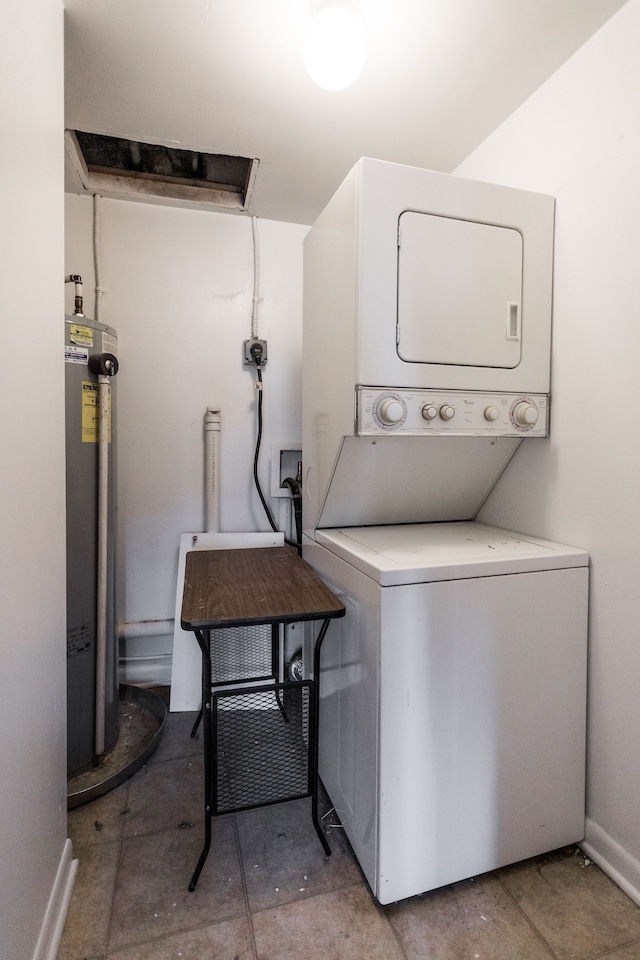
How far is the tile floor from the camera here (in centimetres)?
120

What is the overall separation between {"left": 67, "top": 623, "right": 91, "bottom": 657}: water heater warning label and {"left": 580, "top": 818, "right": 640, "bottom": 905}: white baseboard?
182 cm

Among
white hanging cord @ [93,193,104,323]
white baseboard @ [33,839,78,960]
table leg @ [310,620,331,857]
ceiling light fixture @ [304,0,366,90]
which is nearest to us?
white baseboard @ [33,839,78,960]

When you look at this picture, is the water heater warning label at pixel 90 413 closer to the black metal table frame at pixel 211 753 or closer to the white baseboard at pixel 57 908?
the black metal table frame at pixel 211 753

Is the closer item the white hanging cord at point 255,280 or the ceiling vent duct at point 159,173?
the ceiling vent duct at point 159,173

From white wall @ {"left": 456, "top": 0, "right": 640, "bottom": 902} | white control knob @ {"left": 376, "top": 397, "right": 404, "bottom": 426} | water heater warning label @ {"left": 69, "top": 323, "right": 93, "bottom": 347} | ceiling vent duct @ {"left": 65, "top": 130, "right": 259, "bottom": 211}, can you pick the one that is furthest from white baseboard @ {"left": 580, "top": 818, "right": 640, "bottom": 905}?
ceiling vent duct @ {"left": 65, "top": 130, "right": 259, "bottom": 211}

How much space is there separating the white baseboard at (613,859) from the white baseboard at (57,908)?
1.50 m

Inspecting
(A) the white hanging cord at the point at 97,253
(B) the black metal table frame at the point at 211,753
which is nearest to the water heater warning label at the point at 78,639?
(B) the black metal table frame at the point at 211,753

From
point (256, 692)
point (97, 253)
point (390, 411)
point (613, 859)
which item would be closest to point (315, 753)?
point (256, 692)

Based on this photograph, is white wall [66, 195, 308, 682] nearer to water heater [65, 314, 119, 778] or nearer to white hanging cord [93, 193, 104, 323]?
white hanging cord [93, 193, 104, 323]

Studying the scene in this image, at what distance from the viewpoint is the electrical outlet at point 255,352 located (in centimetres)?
242

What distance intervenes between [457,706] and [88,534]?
143cm

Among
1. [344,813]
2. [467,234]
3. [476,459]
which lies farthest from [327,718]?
[467,234]

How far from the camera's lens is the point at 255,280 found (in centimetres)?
247

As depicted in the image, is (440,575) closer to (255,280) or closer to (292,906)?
(292,906)
